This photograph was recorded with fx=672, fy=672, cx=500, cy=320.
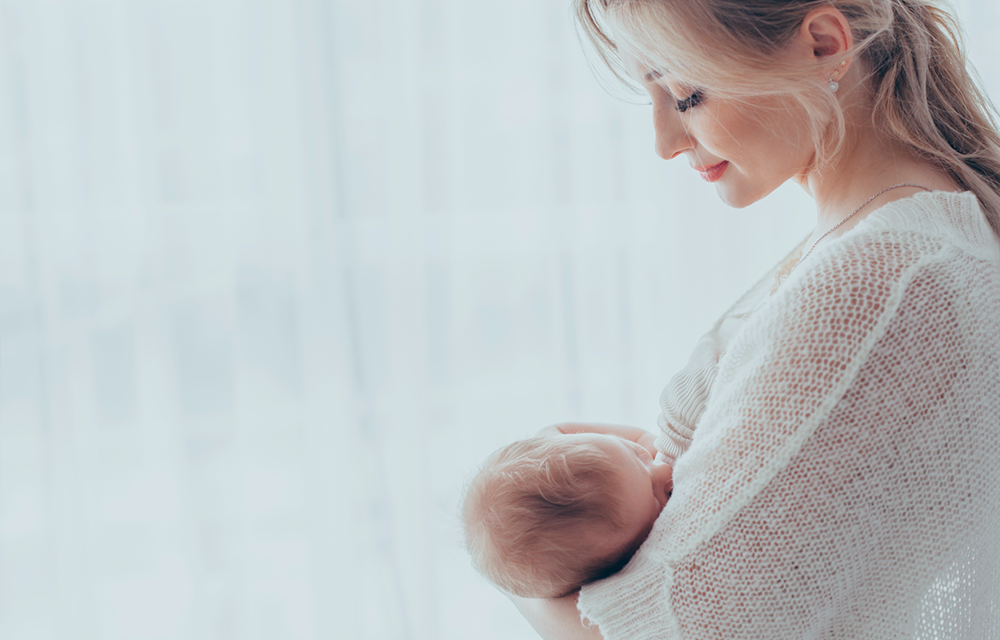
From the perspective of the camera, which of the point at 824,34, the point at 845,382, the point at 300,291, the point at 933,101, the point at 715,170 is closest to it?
the point at 845,382

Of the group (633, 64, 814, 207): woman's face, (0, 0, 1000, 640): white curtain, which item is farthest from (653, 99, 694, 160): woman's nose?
(0, 0, 1000, 640): white curtain

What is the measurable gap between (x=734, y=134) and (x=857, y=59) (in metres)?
0.17

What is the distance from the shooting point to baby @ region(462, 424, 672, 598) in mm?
899

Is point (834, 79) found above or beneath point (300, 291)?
above

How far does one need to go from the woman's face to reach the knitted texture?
20 cm

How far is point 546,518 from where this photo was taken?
Answer: 912 mm

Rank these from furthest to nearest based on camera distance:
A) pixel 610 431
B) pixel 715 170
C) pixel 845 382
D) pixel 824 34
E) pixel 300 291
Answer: pixel 300 291
pixel 610 431
pixel 715 170
pixel 824 34
pixel 845 382

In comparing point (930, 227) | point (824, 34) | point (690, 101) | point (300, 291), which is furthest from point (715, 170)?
point (300, 291)

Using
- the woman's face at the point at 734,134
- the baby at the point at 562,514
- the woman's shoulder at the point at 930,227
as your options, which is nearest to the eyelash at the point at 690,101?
the woman's face at the point at 734,134

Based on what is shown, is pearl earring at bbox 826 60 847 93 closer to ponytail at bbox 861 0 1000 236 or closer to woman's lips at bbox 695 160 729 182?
ponytail at bbox 861 0 1000 236

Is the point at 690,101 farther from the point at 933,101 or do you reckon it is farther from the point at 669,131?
the point at 933,101

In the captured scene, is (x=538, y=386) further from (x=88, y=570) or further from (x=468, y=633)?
(x=88, y=570)

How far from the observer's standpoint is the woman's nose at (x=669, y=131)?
0.94 meters

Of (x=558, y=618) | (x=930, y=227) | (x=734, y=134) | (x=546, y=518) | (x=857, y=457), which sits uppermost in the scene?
(x=734, y=134)
